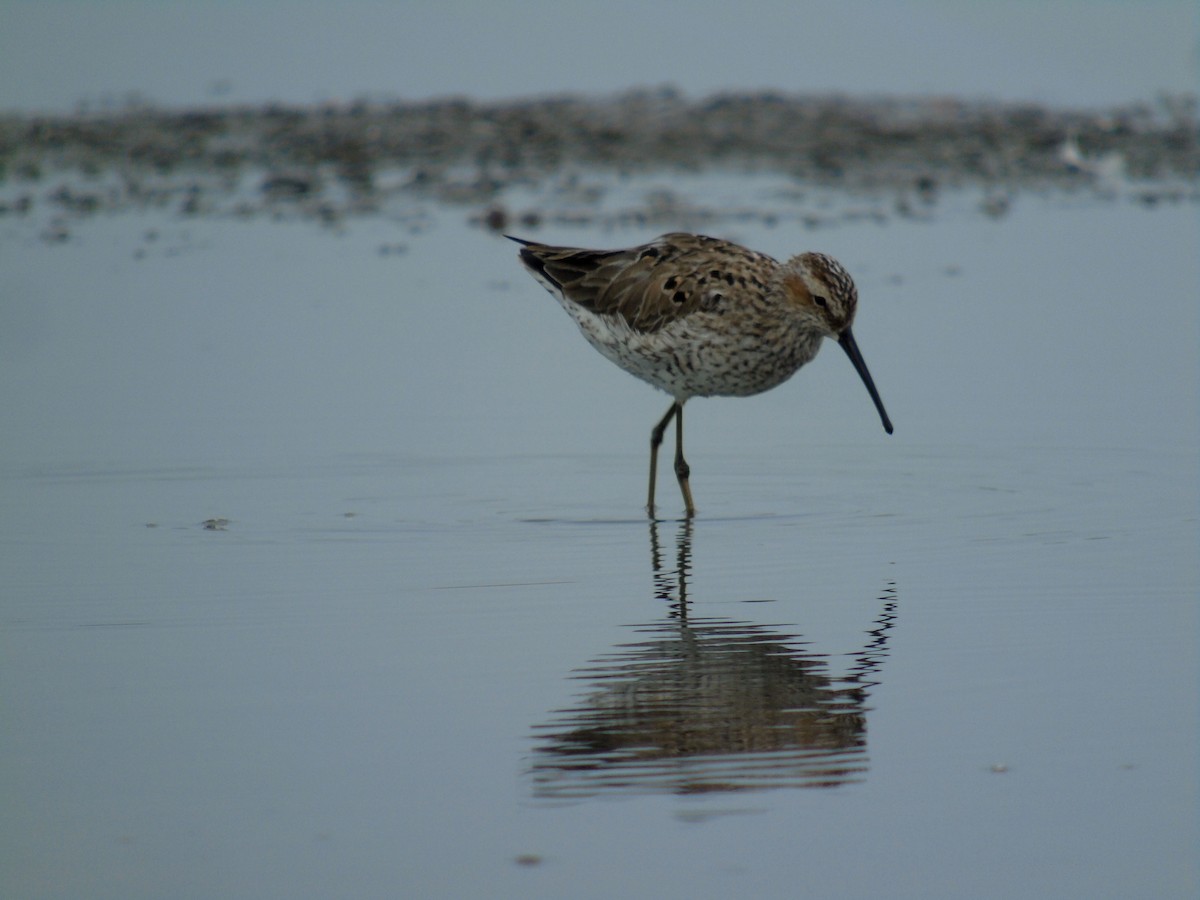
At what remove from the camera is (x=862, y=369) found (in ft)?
28.5

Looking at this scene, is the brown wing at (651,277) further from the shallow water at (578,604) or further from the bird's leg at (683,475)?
the shallow water at (578,604)

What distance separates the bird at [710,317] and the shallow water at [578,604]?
49cm

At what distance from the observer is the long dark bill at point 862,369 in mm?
8555

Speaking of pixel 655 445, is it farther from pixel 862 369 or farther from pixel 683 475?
pixel 862 369

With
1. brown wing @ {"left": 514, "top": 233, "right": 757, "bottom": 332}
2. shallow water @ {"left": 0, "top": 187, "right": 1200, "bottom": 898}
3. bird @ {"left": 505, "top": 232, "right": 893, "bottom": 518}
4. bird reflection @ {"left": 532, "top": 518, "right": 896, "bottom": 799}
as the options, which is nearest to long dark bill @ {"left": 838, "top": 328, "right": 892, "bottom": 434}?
bird @ {"left": 505, "top": 232, "right": 893, "bottom": 518}

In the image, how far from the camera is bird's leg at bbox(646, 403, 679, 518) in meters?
8.73

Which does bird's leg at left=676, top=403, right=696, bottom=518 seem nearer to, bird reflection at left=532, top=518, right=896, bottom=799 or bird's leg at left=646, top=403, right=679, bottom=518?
bird's leg at left=646, top=403, right=679, bottom=518

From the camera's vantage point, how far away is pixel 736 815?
4652 mm

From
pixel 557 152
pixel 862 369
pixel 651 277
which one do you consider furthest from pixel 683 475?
pixel 557 152

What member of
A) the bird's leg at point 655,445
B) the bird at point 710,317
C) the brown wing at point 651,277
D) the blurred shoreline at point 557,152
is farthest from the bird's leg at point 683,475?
the blurred shoreline at point 557,152

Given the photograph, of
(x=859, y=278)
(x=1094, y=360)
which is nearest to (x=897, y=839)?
(x=1094, y=360)

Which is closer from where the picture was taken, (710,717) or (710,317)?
(710,717)

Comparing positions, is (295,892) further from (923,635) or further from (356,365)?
(356,365)

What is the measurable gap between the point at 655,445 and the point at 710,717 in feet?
13.3
